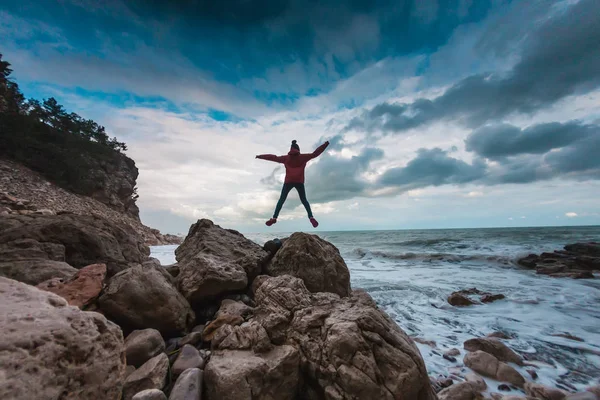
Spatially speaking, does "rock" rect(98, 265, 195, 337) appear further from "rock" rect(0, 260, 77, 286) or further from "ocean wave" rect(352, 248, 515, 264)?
"ocean wave" rect(352, 248, 515, 264)

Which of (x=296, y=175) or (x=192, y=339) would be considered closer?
(x=192, y=339)

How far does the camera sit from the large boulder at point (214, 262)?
14.6 ft

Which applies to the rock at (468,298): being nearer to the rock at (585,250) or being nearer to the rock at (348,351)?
the rock at (348,351)

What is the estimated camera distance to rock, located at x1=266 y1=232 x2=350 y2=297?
5266mm

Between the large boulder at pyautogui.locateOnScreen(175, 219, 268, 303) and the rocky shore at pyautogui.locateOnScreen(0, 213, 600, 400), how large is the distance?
28mm

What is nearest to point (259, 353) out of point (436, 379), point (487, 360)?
point (436, 379)

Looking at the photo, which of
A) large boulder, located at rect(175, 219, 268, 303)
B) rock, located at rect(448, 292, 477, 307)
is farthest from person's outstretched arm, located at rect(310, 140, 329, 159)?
rock, located at rect(448, 292, 477, 307)

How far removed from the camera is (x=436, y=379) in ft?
15.3

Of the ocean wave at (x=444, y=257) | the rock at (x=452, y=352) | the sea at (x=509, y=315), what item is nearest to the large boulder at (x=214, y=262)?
the sea at (x=509, y=315)

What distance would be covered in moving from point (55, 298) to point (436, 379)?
571 cm

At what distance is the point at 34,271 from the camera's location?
12.3 feet

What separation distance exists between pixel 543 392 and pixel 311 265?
14.6 ft

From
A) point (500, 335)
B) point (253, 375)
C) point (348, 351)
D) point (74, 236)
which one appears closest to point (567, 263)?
point (500, 335)

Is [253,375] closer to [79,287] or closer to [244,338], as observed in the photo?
[244,338]
